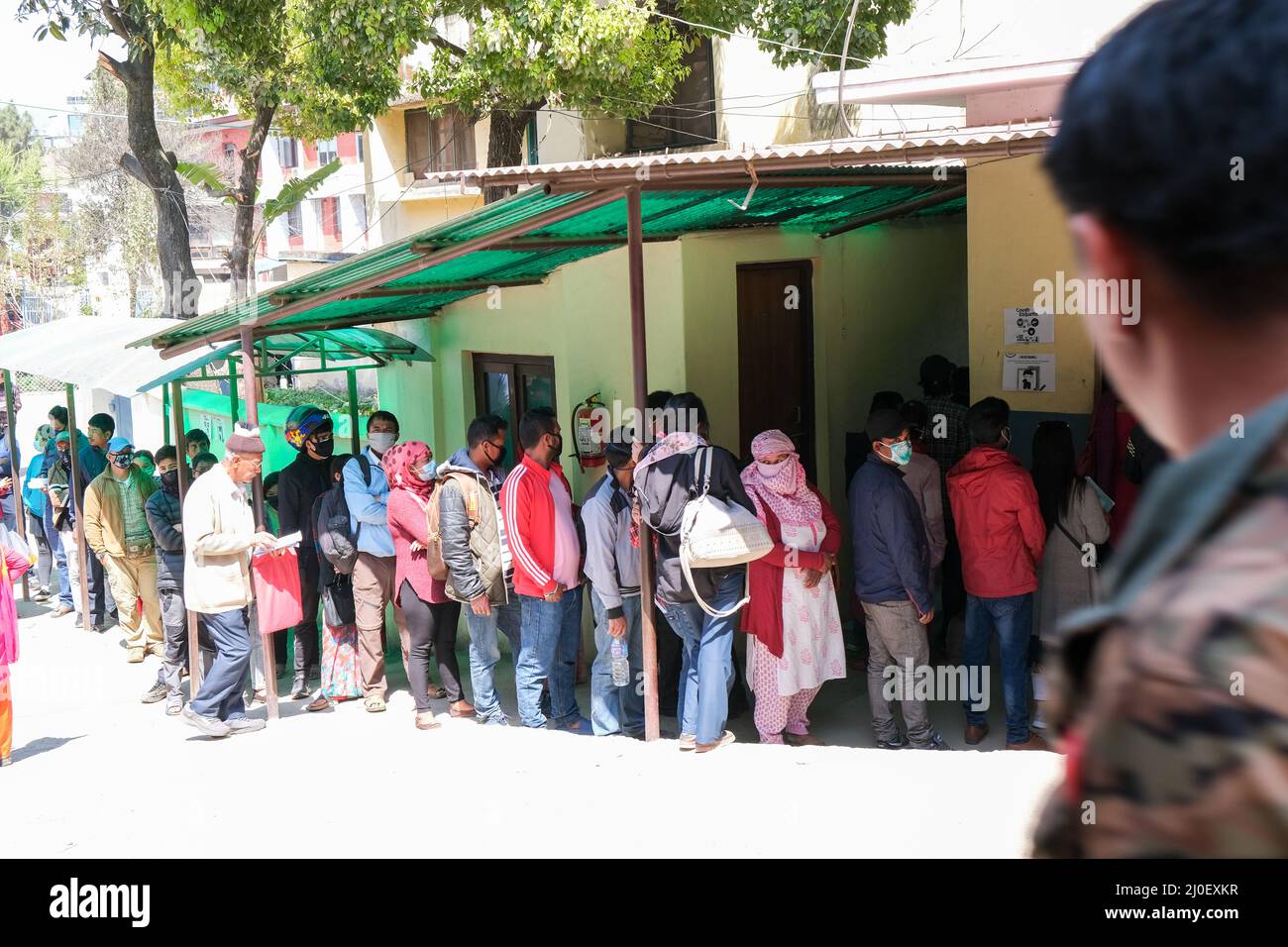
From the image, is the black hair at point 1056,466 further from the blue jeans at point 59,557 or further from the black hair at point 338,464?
the blue jeans at point 59,557

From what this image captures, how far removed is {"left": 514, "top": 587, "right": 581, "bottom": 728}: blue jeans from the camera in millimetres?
7652

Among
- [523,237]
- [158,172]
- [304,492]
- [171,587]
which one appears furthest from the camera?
[158,172]

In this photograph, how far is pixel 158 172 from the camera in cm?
1755

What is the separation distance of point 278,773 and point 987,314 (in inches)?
188

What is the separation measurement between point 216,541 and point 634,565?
8.40 ft

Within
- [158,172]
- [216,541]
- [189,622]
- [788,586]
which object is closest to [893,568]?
[788,586]

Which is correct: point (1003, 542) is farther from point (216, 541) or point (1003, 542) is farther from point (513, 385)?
point (513, 385)

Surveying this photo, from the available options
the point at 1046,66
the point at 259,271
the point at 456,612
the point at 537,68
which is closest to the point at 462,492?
the point at 456,612

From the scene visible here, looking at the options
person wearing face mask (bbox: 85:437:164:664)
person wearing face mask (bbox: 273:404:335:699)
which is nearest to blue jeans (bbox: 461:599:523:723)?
person wearing face mask (bbox: 273:404:335:699)

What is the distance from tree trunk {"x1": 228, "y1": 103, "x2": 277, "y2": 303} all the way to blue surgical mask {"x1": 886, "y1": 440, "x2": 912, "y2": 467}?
13.0m

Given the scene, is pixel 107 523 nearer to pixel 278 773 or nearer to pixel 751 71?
pixel 278 773

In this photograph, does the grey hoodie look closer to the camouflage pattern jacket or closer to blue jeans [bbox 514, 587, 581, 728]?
blue jeans [bbox 514, 587, 581, 728]

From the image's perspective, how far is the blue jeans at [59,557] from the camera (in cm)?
1335

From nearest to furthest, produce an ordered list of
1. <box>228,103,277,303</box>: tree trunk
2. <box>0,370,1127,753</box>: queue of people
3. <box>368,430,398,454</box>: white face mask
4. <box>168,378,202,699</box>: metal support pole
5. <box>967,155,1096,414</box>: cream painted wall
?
<box>0,370,1127,753</box>: queue of people → <box>967,155,1096,414</box>: cream painted wall → <box>368,430,398,454</box>: white face mask → <box>168,378,202,699</box>: metal support pole → <box>228,103,277,303</box>: tree trunk
